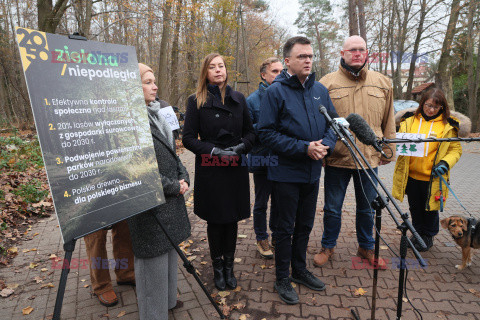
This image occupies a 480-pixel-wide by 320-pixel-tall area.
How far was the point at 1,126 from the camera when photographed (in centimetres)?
1566

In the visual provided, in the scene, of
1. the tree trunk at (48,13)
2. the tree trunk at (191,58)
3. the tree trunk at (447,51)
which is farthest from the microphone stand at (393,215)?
the tree trunk at (447,51)

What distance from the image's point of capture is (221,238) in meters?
3.10

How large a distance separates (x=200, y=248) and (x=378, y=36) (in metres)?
24.6

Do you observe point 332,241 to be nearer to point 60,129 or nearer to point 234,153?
point 234,153

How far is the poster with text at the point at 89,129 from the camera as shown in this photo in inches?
61.6

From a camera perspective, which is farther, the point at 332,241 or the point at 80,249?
the point at 80,249

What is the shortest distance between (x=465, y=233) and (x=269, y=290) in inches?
93.5

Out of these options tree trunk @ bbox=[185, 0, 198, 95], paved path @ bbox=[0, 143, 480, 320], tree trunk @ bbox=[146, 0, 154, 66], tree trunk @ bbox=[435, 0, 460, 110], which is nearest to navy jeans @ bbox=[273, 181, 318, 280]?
paved path @ bbox=[0, 143, 480, 320]

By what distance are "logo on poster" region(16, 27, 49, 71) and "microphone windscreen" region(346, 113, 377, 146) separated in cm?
199

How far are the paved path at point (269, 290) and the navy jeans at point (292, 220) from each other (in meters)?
0.36

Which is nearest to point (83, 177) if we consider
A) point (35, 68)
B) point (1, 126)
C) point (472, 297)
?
point (35, 68)

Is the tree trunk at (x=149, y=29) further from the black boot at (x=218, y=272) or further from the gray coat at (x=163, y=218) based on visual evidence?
the black boot at (x=218, y=272)

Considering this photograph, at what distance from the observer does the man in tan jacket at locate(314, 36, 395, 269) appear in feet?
10.5

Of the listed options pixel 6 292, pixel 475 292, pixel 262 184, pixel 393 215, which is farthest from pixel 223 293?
pixel 475 292
